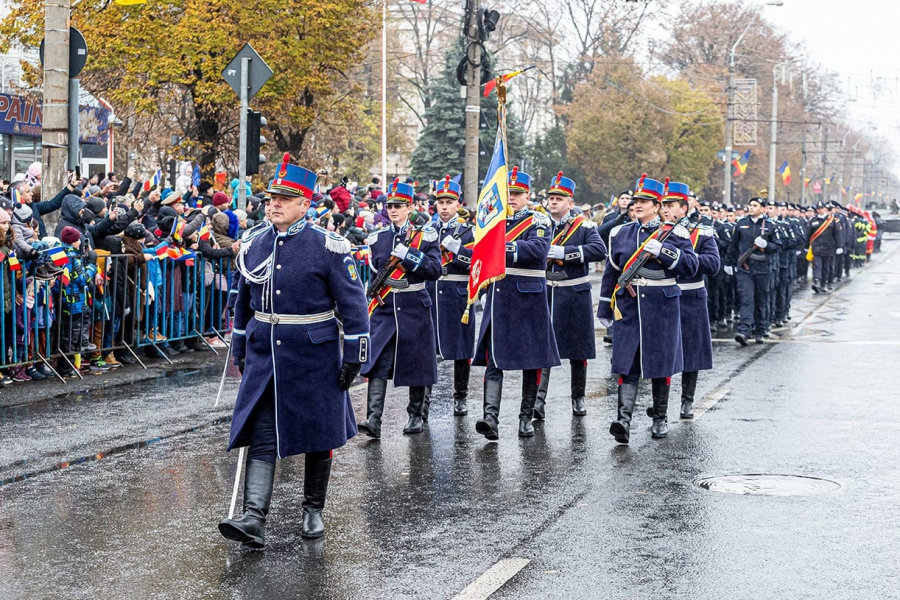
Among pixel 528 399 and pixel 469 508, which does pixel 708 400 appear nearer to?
pixel 528 399

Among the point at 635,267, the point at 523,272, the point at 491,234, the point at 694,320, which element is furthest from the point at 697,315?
the point at 491,234

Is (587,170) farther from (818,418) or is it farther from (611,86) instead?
(818,418)

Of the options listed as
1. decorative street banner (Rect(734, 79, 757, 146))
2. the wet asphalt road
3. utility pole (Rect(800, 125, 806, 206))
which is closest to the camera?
the wet asphalt road

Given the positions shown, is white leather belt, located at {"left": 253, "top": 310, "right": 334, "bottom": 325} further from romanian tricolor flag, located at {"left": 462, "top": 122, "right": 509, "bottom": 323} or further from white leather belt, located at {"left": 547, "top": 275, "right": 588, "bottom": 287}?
white leather belt, located at {"left": 547, "top": 275, "right": 588, "bottom": 287}

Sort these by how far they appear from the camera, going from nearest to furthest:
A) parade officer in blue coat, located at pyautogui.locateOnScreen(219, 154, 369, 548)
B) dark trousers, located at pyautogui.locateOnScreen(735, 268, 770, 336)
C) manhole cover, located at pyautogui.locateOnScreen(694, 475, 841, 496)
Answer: parade officer in blue coat, located at pyautogui.locateOnScreen(219, 154, 369, 548) → manhole cover, located at pyautogui.locateOnScreen(694, 475, 841, 496) → dark trousers, located at pyautogui.locateOnScreen(735, 268, 770, 336)

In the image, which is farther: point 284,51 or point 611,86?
point 611,86

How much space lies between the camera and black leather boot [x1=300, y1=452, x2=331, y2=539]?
667 cm

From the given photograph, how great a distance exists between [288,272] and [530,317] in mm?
3529

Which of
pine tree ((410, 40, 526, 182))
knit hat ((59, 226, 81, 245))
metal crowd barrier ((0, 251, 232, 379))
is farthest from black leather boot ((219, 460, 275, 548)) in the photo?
pine tree ((410, 40, 526, 182))

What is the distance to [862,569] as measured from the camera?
6090 millimetres

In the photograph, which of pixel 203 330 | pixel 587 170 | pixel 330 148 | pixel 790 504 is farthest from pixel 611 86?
pixel 790 504

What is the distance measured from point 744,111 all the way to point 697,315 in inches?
1693

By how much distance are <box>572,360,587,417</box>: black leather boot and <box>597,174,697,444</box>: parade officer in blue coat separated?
111 centimetres

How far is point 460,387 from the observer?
1095 centimetres
